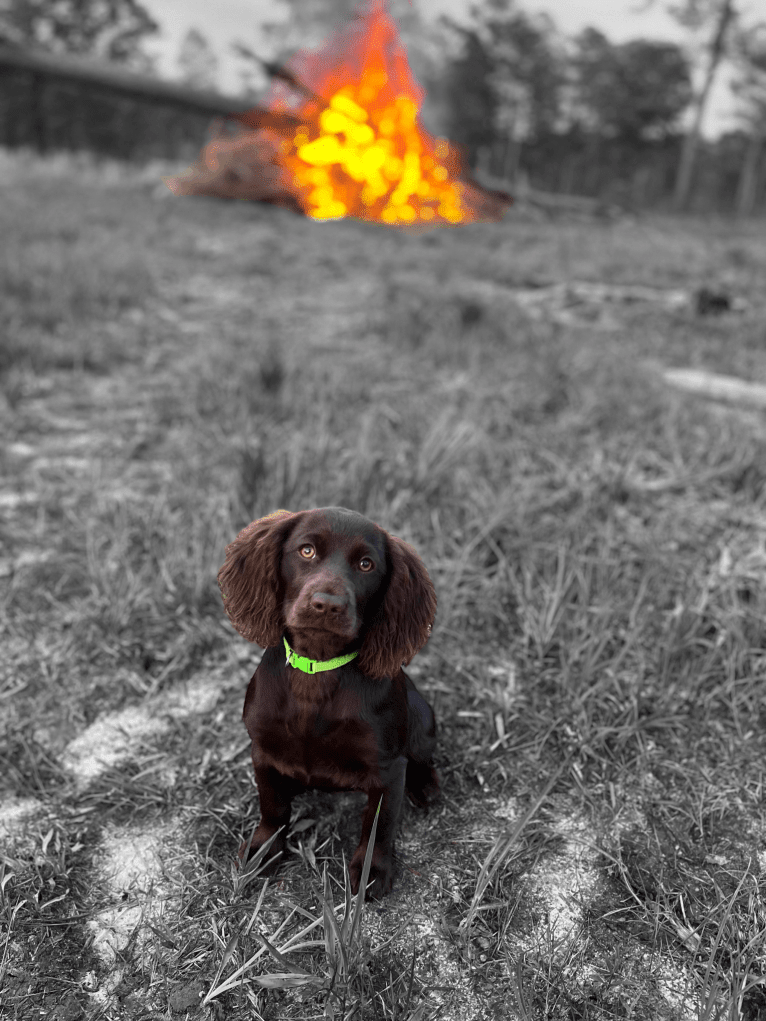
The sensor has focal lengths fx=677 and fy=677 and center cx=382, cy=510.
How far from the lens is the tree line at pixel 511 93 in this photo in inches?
1008

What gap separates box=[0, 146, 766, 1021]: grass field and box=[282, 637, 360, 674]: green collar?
450 mm

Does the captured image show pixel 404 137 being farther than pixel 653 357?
Yes

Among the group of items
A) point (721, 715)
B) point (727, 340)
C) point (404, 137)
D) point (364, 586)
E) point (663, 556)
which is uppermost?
point (404, 137)

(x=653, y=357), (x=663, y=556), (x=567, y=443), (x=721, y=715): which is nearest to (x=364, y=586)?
(x=721, y=715)

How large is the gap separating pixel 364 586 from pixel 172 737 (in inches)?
38.8

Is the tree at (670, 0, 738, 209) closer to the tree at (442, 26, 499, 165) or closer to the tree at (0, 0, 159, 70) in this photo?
the tree at (442, 26, 499, 165)

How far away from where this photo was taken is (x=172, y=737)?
2.07 meters

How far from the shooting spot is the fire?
8.10 m

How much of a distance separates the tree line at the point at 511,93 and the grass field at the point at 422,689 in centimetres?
2555

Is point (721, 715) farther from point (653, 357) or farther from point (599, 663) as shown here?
point (653, 357)

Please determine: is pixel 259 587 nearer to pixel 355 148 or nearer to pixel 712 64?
pixel 355 148

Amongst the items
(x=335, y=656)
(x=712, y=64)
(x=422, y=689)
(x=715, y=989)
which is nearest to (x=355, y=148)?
(x=422, y=689)

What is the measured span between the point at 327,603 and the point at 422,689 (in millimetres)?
1060

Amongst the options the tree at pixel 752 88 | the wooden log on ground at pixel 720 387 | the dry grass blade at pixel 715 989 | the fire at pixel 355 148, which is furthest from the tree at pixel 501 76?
the dry grass blade at pixel 715 989
